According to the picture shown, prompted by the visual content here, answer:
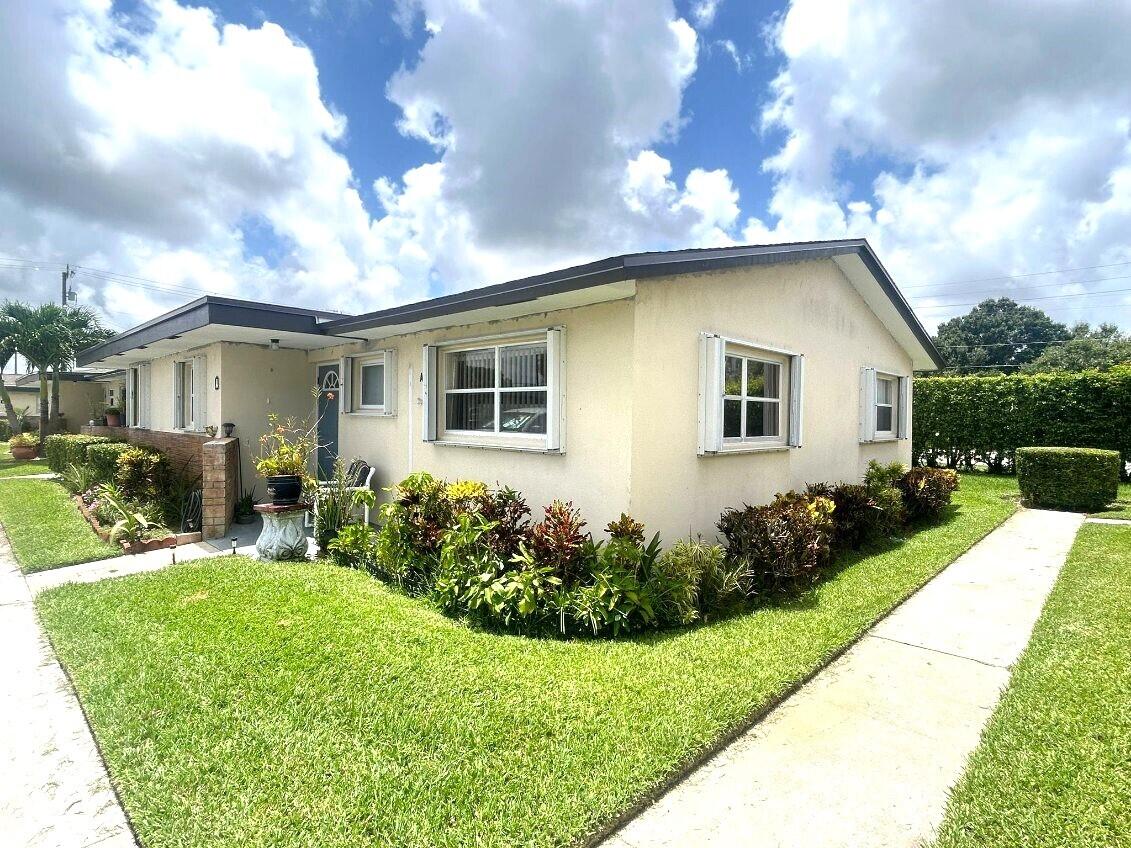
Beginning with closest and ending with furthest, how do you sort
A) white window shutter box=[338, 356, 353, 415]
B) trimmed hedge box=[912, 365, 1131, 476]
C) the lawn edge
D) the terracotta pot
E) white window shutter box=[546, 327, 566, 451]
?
the lawn edge < white window shutter box=[546, 327, 566, 451] < white window shutter box=[338, 356, 353, 415] < trimmed hedge box=[912, 365, 1131, 476] < the terracotta pot

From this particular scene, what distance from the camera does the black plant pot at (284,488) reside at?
6711mm

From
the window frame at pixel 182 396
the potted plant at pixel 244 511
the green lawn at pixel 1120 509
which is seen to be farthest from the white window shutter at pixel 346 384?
the green lawn at pixel 1120 509

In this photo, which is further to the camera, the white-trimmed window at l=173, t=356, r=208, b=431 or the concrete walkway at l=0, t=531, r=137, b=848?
the white-trimmed window at l=173, t=356, r=208, b=431

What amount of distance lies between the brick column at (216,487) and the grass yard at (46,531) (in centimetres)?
111

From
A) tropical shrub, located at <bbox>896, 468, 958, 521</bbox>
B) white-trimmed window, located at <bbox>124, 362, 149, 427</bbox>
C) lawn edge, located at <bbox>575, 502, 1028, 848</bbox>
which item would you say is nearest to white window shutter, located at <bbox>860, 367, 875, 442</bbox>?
tropical shrub, located at <bbox>896, 468, 958, 521</bbox>

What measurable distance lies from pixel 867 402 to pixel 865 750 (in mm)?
8120

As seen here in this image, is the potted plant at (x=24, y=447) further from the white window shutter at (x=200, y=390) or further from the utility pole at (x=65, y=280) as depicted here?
the utility pole at (x=65, y=280)

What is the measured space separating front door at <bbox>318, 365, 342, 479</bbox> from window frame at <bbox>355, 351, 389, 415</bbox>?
70 cm

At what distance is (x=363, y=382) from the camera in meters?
9.51

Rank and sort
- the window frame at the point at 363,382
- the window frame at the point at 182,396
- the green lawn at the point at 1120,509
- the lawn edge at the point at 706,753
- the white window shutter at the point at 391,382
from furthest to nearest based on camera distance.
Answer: the window frame at the point at 182,396 < the green lawn at the point at 1120,509 < the window frame at the point at 363,382 < the white window shutter at the point at 391,382 < the lawn edge at the point at 706,753

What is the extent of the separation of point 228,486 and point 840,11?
11333mm

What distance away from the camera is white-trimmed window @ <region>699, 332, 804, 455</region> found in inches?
→ 240

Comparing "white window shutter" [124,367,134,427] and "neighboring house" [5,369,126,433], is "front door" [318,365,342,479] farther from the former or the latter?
"neighboring house" [5,369,126,433]

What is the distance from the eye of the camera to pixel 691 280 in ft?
19.6
